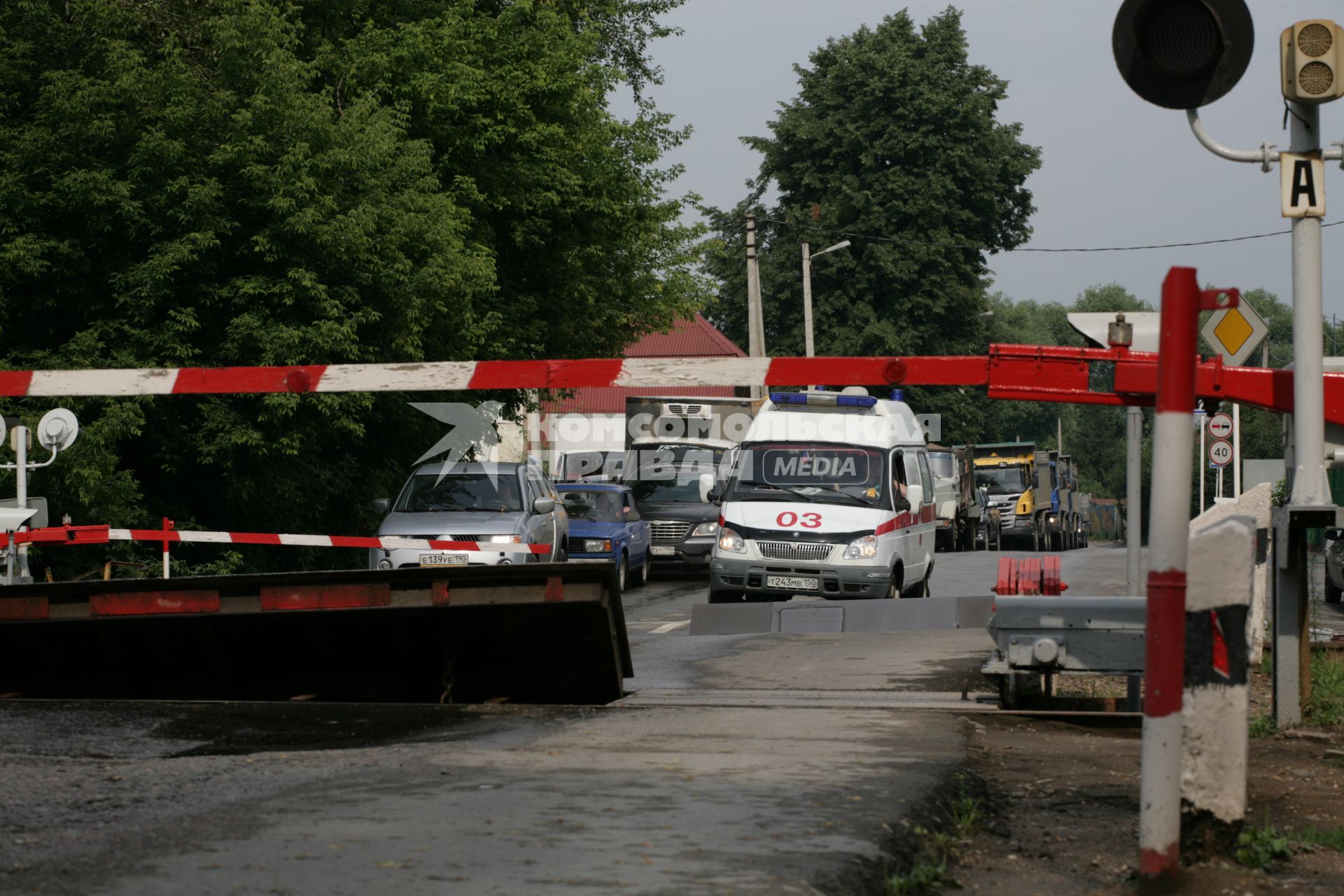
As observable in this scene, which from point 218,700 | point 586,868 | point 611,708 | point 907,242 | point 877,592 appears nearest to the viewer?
point 586,868

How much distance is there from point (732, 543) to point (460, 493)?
3442mm

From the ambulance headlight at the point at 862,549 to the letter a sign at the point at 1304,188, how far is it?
10408mm

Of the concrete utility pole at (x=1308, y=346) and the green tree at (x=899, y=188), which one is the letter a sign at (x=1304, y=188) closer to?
the concrete utility pole at (x=1308, y=346)

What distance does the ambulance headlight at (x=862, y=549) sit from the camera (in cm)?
1794

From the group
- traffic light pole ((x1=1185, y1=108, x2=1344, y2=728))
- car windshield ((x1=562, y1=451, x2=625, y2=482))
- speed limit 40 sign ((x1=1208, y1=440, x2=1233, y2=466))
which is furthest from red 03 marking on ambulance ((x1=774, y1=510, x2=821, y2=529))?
speed limit 40 sign ((x1=1208, y1=440, x2=1233, y2=466))

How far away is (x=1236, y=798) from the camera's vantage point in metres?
4.75

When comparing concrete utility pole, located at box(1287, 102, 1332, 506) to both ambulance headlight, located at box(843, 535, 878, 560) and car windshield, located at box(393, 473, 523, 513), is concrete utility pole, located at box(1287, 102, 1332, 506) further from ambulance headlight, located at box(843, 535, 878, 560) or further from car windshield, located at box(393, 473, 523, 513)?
car windshield, located at box(393, 473, 523, 513)

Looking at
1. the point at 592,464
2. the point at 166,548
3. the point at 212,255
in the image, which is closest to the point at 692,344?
the point at 592,464

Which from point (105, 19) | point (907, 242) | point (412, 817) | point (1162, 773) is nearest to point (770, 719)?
point (412, 817)

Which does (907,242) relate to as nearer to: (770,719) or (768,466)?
(768,466)

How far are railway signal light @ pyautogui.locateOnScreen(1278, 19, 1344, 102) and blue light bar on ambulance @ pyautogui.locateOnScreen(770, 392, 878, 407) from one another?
1157 centimetres

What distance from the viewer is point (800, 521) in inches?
714

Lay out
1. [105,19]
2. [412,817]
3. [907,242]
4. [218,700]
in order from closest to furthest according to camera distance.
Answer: [412,817] → [218,700] → [105,19] → [907,242]

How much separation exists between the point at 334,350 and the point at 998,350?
12660 mm
